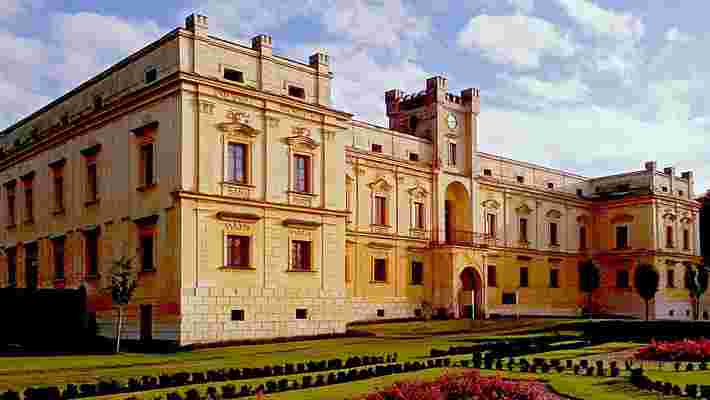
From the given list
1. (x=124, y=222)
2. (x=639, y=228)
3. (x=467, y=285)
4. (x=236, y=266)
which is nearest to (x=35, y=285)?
(x=124, y=222)

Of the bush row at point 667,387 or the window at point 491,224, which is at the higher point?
the window at point 491,224

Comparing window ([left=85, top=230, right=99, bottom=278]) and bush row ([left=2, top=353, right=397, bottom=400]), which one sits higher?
window ([left=85, top=230, right=99, bottom=278])

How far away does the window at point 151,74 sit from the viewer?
98.4 ft

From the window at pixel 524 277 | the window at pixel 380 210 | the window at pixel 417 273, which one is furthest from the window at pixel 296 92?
the window at pixel 524 277

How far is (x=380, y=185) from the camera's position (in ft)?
A: 142

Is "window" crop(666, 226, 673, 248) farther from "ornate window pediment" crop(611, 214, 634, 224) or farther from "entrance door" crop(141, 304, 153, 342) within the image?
"entrance door" crop(141, 304, 153, 342)

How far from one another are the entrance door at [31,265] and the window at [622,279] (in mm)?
41948

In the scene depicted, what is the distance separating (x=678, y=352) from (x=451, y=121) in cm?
2746

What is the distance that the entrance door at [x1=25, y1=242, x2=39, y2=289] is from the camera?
37719 mm

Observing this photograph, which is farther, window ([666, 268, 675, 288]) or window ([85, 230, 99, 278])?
window ([666, 268, 675, 288])

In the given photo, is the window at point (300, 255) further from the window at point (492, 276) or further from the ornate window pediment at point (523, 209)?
the ornate window pediment at point (523, 209)

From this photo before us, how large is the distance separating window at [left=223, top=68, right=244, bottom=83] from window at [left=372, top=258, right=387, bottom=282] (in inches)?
612

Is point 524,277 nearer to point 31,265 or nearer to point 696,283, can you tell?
point 696,283

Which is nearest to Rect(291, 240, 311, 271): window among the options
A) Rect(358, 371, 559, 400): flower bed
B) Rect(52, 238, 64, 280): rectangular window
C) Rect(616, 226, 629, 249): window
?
Rect(52, 238, 64, 280): rectangular window
